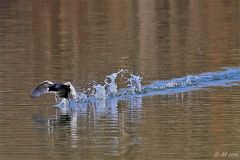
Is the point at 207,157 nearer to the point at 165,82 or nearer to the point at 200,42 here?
the point at 165,82

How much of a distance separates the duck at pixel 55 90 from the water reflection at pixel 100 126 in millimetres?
357

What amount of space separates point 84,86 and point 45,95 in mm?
1655

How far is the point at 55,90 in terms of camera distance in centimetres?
2203

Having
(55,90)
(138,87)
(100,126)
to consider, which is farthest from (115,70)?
(100,126)

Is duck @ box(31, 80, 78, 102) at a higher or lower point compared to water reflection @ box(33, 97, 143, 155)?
higher

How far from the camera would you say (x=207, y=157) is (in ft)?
54.5

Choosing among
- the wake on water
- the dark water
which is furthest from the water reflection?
the wake on water

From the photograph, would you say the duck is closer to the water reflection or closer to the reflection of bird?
the reflection of bird

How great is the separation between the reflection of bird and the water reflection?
1.19ft

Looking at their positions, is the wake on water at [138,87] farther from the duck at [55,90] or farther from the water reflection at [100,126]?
the water reflection at [100,126]

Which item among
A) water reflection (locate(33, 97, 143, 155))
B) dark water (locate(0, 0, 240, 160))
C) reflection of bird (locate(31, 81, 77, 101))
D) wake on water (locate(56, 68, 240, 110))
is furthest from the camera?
wake on water (locate(56, 68, 240, 110))

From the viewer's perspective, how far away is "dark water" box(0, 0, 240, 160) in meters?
17.8

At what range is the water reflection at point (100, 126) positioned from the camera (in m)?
18.0

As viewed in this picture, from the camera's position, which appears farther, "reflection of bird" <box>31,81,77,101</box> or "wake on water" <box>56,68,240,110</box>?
"wake on water" <box>56,68,240,110</box>
